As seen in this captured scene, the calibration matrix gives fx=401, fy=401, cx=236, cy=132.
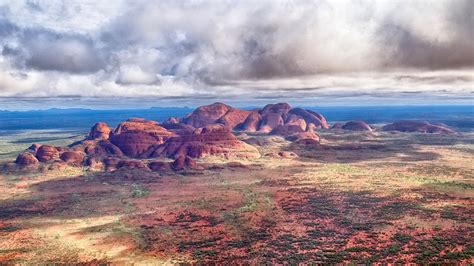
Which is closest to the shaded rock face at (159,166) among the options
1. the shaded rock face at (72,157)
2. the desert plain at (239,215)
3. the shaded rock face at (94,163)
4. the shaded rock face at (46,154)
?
the desert plain at (239,215)

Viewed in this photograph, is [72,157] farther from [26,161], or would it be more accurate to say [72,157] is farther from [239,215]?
[239,215]

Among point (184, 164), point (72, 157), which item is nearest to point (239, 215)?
point (184, 164)

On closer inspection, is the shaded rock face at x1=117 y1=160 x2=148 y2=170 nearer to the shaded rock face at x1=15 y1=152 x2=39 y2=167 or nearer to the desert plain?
the desert plain

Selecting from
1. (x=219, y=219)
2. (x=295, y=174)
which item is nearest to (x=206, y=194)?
(x=219, y=219)

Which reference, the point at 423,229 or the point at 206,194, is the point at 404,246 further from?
the point at 206,194

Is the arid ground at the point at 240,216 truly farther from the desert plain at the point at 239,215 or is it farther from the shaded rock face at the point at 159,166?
the shaded rock face at the point at 159,166

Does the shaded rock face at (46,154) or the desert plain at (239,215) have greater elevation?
the shaded rock face at (46,154)
